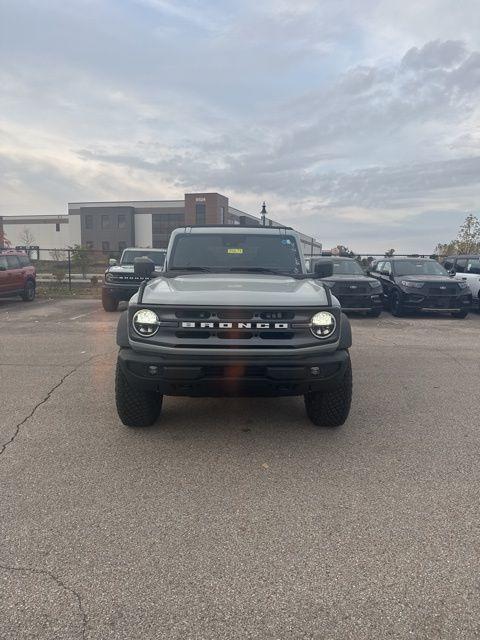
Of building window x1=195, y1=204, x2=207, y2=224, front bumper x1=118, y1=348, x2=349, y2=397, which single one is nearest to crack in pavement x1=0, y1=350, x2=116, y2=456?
front bumper x1=118, y1=348, x2=349, y2=397

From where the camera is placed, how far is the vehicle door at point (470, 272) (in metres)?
14.1

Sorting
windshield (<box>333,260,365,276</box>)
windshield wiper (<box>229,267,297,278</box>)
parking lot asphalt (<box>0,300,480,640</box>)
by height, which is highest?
windshield wiper (<box>229,267,297,278</box>)

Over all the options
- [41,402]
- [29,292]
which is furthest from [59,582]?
[29,292]

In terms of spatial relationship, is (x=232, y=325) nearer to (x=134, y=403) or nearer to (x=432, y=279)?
(x=134, y=403)

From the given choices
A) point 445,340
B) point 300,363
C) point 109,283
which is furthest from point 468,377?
point 109,283

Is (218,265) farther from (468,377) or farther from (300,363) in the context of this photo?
(468,377)

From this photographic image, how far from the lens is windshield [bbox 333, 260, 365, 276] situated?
13.7 meters

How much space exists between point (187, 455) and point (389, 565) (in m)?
1.81

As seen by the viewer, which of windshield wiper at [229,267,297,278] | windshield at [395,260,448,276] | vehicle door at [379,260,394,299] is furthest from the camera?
vehicle door at [379,260,394,299]

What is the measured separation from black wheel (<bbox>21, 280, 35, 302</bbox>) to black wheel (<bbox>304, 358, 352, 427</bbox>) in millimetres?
13439

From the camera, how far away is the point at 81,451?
13.0 feet

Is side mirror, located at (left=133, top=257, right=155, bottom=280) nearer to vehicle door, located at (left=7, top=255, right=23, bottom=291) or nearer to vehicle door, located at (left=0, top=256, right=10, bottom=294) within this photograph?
vehicle door, located at (left=0, top=256, right=10, bottom=294)

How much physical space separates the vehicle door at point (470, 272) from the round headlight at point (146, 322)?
12.1m

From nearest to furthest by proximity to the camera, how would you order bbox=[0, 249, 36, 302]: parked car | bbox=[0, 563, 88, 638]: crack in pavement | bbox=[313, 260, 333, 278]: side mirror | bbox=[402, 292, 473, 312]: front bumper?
bbox=[0, 563, 88, 638]: crack in pavement, bbox=[313, 260, 333, 278]: side mirror, bbox=[402, 292, 473, 312]: front bumper, bbox=[0, 249, 36, 302]: parked car
